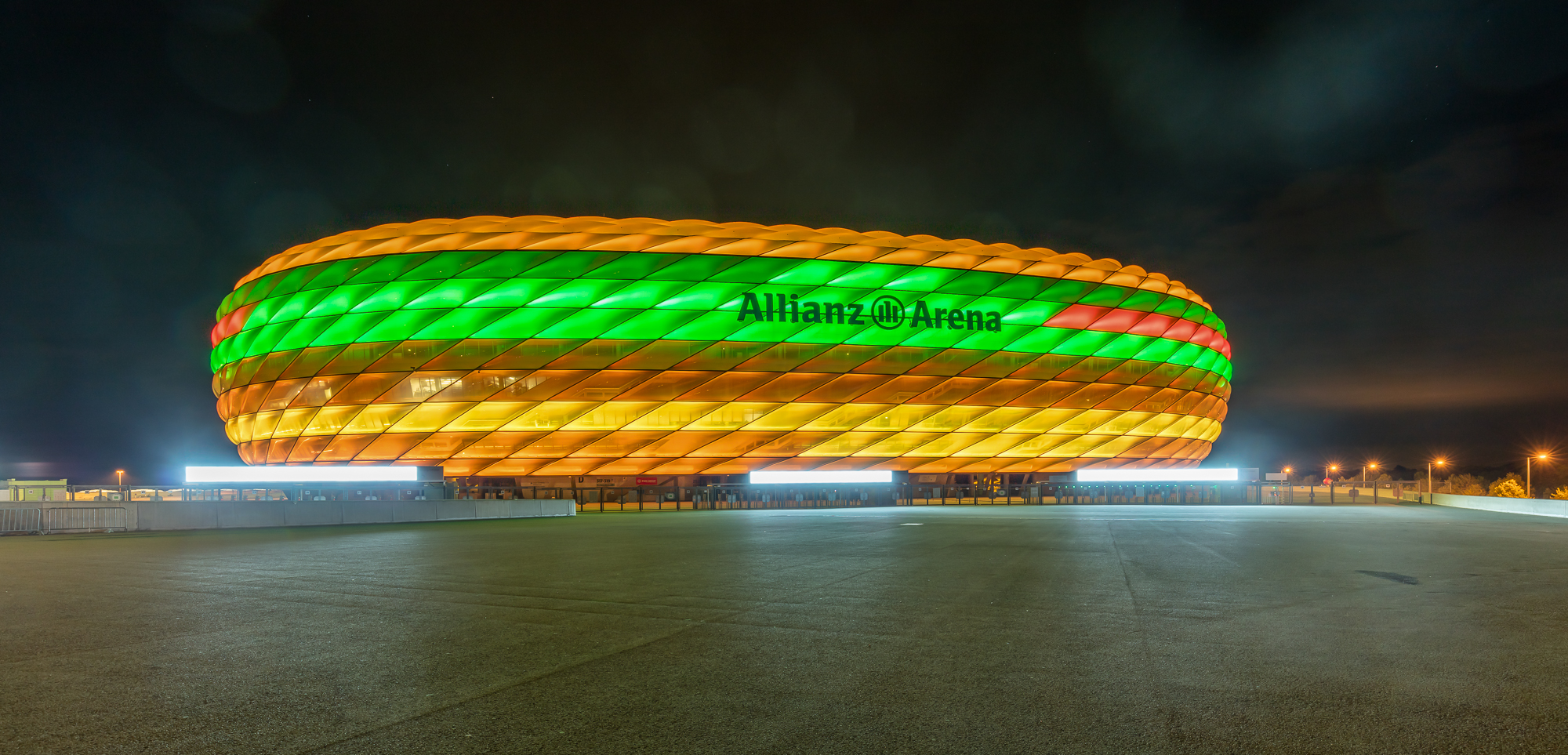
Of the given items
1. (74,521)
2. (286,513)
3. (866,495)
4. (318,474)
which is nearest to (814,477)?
(866,495)

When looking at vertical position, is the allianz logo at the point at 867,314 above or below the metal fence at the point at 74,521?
above

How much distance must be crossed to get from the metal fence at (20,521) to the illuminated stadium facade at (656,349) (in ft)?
53.5

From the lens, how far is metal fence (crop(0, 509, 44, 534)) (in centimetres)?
2239

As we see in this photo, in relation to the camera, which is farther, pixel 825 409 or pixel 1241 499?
pixel 1241 499

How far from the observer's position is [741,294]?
1556 inches

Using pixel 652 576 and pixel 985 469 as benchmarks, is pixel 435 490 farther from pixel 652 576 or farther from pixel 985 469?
pixel 652 576

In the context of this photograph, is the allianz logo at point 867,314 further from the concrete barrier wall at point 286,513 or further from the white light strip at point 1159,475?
the concrete barrier wall at point 286,513

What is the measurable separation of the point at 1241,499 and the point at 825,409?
24852 mm

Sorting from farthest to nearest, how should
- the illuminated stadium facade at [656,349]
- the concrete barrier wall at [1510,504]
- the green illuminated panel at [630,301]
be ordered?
1. the illuminated stadium facade at [656,349]
2. the green illuminated panel at [630,301]
3. the concrete barrier wall at [1510,504]

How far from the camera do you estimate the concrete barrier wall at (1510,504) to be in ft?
93.0

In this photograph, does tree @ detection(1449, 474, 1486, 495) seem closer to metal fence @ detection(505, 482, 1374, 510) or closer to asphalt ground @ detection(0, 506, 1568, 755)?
metal fence @ detection(505, 482, 1374, 510)

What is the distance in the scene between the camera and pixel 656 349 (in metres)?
38.9

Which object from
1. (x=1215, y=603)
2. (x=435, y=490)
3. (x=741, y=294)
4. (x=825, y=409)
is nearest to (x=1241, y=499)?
(x=825, y=409)

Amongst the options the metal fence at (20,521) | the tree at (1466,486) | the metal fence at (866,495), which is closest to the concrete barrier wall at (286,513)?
the metal fence at (20,521)
